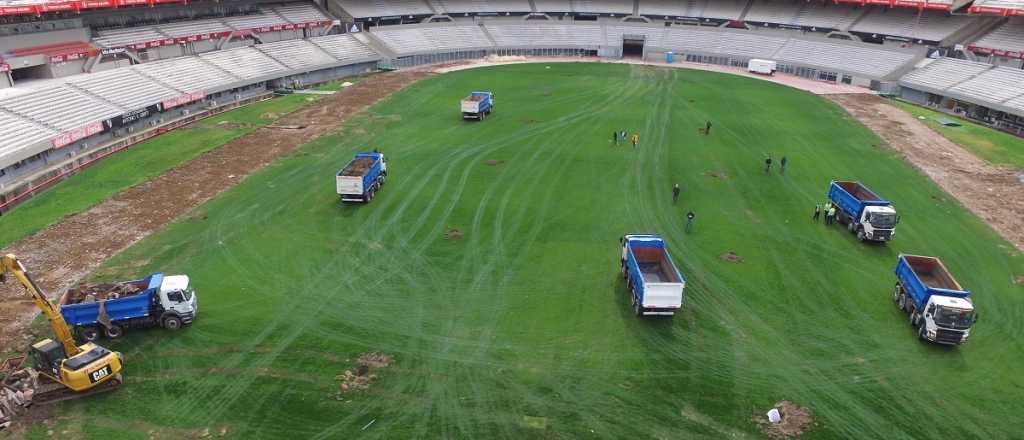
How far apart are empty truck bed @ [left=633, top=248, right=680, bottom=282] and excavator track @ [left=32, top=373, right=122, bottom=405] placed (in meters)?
24.0

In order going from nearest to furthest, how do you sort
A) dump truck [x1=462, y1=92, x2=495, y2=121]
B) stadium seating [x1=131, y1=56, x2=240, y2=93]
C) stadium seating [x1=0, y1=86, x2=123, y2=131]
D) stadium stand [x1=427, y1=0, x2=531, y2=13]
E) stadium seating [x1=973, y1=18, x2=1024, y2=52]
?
stadium seating [x1=0, y1=86, x2=123, y2=131]
dump truck [x1=462, y1=92, x2=495, y2=121]
stadium seating [x1=131, y1=56, x2=240, y2=93]
stadium seating [x1=973, y1=18, x2=1024, y2=52]
stadium stand [x1=427, y1=0, x2=531, y2=13]

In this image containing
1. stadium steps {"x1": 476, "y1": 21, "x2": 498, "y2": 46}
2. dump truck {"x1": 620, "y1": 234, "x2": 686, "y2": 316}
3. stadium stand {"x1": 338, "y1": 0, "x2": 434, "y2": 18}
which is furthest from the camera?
stadium steps {"x1": 476, "y1": 21, "x2": 498, "y2": 46}

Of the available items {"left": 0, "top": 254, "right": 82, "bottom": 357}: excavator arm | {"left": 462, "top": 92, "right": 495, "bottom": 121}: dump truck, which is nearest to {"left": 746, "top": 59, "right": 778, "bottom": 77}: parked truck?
{"left": 462, "top": 92, "right": 495, "bottom": 121}: dump truck

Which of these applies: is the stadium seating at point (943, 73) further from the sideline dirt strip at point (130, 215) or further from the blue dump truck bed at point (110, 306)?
the blue dump truck bed at point (110, 306)

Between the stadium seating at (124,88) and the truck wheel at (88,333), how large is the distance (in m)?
39.8

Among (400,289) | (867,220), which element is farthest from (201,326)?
(867,220)

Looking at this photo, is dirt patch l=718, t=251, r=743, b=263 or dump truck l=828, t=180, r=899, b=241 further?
dump truck l=828, t=180, r=899, b=241

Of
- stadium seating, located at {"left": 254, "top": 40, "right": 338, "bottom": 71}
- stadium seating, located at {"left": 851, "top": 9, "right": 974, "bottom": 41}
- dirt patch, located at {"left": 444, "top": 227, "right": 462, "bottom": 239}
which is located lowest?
dirt patch, located at {"left": 444, "top": 227, "right": 462, "bottom": 239}

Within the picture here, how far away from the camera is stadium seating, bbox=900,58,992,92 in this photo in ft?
238

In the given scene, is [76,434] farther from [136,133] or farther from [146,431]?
[136,133]

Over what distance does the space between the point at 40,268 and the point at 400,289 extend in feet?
65.3

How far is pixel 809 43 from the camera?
93.9 m

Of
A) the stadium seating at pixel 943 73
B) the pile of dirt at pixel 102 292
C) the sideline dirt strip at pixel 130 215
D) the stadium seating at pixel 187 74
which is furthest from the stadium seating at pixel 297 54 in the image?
the stadium seating at pixel 943 73

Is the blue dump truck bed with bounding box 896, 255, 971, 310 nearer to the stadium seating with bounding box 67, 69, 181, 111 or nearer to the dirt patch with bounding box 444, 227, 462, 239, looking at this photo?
the dirt patch with bounding box 444, 227, 462, 239
